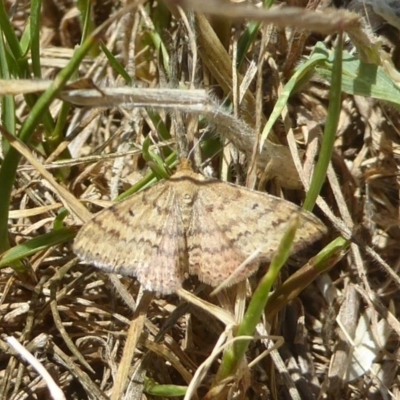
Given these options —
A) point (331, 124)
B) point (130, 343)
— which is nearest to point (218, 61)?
point (331, 124)

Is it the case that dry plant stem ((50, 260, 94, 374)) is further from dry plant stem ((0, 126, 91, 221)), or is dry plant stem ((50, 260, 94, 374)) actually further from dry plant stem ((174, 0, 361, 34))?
dry plant stem ((174, 0, 361, 34))

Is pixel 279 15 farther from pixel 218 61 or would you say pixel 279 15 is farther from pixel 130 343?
pixel 130 343

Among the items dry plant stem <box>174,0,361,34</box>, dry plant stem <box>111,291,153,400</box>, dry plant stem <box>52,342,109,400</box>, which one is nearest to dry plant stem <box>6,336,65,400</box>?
dry plant stem <box>111,291,153,400</box>

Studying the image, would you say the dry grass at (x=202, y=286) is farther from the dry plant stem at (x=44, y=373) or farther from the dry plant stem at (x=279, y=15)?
the dry plant stem at (x=279, y=15)

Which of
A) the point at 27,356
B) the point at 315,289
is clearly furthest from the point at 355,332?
the point at 27,356

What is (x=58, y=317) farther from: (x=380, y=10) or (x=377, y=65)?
(x=380, y=10)

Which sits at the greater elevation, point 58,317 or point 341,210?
point 341,210

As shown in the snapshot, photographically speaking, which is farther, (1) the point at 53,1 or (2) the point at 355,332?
(1) the point at 53,1

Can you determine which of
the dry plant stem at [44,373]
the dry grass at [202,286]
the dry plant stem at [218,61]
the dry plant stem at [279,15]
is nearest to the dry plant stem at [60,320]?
the dry grass at [202,286]
